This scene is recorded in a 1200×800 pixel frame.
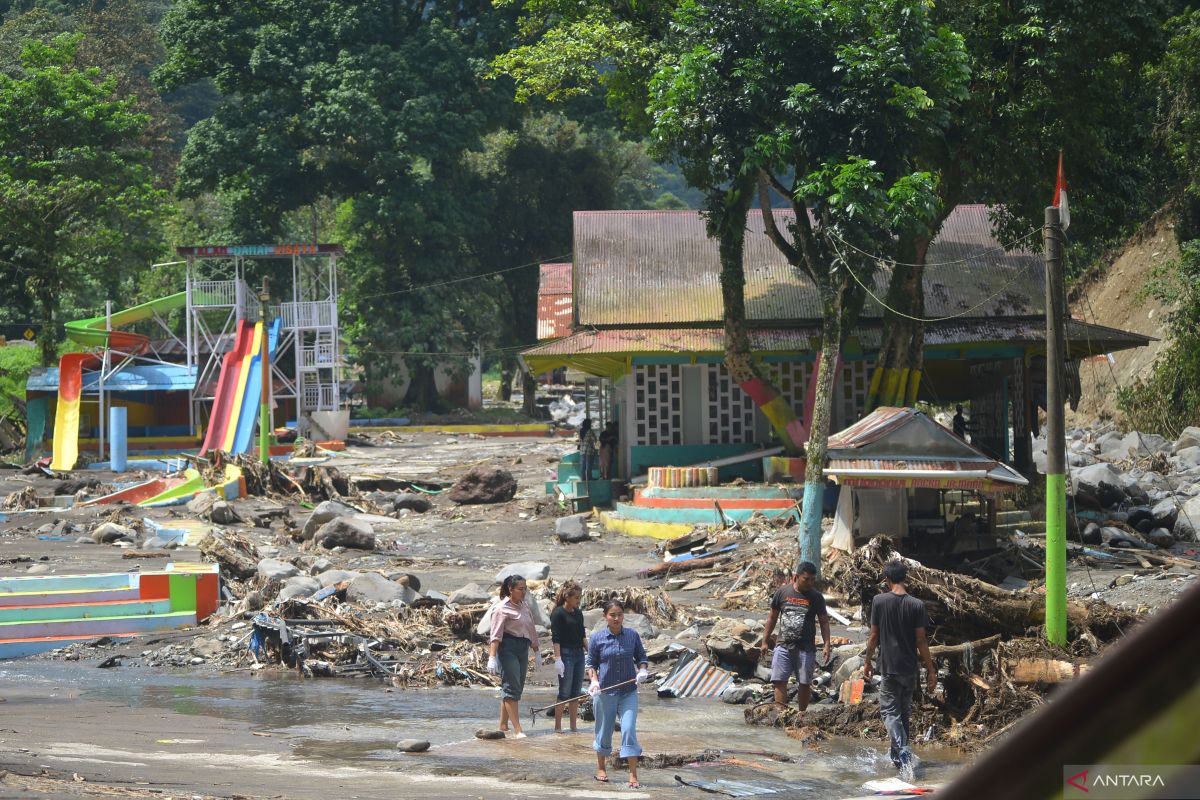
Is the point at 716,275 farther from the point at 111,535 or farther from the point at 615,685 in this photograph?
the point at 615,685

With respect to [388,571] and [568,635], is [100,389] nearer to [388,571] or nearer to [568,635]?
[388,571]

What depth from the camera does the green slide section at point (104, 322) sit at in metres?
40.6

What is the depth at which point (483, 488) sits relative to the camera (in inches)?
1171

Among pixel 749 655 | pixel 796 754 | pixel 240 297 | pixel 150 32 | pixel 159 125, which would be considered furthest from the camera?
pixel 150 32

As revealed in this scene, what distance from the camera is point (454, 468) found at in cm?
3653

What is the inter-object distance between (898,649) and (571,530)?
15142 millimetres

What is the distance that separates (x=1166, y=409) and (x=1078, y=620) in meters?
23.2

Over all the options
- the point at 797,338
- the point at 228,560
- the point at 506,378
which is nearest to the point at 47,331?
the point at 506,378

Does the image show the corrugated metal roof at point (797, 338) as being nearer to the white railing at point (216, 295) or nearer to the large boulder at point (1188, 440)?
the large boulder at point (1188, 440)

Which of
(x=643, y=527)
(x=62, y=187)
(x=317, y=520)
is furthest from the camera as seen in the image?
(x=62, y=187)

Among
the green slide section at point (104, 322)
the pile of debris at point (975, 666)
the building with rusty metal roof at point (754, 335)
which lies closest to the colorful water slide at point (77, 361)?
the green slide section at point (104, 322)

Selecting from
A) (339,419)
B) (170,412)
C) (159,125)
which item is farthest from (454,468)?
(159,125)

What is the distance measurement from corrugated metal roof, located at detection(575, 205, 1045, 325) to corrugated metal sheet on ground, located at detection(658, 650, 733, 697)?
14181 mm

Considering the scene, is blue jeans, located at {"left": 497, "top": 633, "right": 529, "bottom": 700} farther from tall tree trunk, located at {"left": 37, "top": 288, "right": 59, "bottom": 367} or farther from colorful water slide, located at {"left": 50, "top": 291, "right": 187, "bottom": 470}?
tall tree trunk, located at {"left": 37, "top": 288, "right": 59, "bottom": 367}
